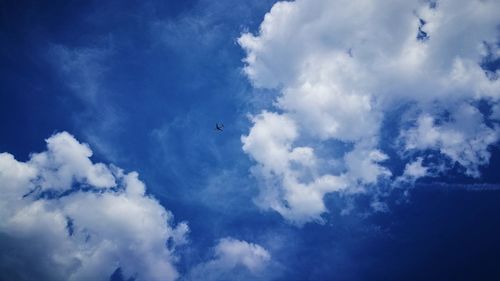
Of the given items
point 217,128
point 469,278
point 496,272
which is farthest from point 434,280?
point 217,128

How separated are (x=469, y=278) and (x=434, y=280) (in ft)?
43.4

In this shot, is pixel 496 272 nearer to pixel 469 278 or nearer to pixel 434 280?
pixel 469 278

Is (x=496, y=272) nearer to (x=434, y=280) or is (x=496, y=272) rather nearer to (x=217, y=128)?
(x=434, y=280)

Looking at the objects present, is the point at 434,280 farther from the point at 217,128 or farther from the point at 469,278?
the point at 217,128

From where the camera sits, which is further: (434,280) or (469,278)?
(434,280)

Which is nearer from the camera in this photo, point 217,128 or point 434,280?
point 217,128

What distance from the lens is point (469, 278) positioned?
372ft

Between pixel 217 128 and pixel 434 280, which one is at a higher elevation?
pixel 434 280

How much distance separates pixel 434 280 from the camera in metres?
122

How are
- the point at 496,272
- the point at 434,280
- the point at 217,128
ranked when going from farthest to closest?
the point at 434,280, the point at 496,272, the point at 217,128

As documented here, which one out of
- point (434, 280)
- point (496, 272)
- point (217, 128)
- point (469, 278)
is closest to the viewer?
point (217, 128)

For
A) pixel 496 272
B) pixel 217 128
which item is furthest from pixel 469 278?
pixel 217 128

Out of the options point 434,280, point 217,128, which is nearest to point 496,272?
point 434,280

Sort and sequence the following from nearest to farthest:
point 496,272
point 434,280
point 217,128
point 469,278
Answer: point 217,128
point 496,272
point 469,278
point 434,280
